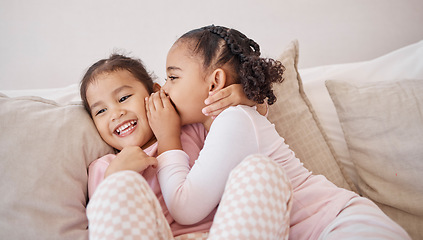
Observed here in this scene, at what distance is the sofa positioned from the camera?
78cm

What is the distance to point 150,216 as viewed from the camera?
0.63 meters

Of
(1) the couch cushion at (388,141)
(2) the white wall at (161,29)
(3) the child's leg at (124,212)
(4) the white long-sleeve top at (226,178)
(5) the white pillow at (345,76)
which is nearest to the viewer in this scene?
(3) the child's leg at (124,212)

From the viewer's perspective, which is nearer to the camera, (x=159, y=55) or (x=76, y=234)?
(x=76, y=234)

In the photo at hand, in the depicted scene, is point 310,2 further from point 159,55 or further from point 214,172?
point 214,172

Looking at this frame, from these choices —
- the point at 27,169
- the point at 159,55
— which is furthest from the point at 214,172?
the point at 159,55

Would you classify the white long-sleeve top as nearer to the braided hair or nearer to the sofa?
the braided hair

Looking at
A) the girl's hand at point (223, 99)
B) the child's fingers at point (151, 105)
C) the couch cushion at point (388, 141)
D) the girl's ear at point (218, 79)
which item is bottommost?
the couch cushion at point (388, 141)

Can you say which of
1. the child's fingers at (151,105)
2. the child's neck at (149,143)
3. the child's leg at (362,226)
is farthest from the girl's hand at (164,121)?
the child's leg at (362,226)

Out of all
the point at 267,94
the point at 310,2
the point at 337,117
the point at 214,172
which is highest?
the point at 310,2

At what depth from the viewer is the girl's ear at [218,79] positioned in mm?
969

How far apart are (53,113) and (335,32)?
63.6 inches

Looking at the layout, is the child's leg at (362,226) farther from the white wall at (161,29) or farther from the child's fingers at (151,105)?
the white wall at (161,29)

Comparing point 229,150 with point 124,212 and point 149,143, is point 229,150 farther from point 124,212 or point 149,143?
point 149,143

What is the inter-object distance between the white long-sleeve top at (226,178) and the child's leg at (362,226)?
1.5 inches
